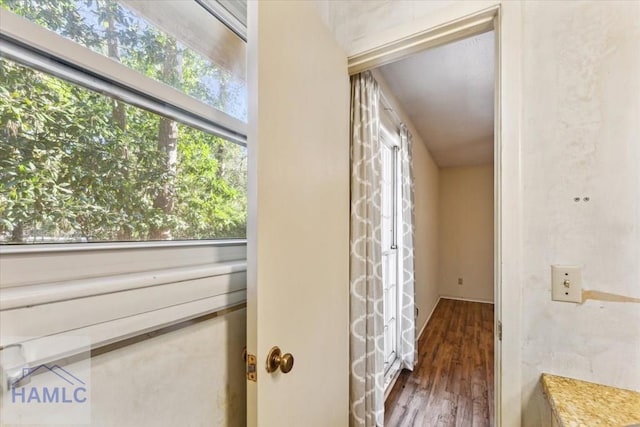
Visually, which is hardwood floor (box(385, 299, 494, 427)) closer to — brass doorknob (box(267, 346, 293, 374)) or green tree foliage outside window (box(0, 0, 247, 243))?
brass doorknob (box(267, 346, 293, 374))

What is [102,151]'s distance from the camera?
59cm

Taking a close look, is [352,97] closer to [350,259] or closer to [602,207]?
[350,259]

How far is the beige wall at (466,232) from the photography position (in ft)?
15.0

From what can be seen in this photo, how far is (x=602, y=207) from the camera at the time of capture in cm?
82

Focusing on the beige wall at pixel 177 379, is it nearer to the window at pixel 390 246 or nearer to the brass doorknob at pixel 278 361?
the brass doorknob at pixel 278 361

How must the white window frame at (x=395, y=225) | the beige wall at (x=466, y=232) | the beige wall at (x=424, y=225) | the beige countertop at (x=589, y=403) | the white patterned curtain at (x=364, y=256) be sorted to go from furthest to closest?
the beige wall at (x=466, y=232)
the beige wall at (x=424, y=225)
the white window frame at (x=395, y=225)
the white patterned curtain at (x=364, y=256)
the beige countertop at (x=589, y=403)

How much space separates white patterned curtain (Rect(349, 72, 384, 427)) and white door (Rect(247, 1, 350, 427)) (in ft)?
0.39

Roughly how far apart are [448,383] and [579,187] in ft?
6.70

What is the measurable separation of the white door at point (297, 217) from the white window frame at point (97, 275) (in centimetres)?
14

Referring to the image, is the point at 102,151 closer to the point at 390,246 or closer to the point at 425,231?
the point at 390,246

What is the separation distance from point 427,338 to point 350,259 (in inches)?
95.1

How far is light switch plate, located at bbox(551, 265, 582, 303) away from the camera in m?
0.84

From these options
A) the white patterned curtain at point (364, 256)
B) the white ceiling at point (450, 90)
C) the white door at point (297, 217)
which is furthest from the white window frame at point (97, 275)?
the white ceiling at point (450, 90)

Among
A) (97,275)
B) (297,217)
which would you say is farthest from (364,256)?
(97,275)
